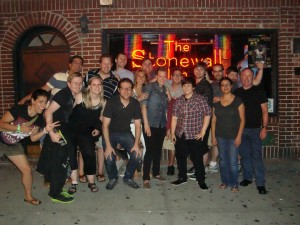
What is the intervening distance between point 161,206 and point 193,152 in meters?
1.07

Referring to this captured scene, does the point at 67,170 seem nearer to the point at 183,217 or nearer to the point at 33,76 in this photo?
the point at 183,217

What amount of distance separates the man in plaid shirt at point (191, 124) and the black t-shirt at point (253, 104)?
0.59m

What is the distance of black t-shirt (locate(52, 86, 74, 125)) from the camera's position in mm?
4613

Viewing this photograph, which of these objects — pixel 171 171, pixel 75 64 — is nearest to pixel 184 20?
pixel 75 64

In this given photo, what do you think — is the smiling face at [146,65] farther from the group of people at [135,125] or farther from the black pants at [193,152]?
the black pants at [193,152]

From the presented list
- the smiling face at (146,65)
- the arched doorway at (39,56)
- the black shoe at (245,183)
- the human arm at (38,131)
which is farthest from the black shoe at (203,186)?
the arched doorway at (39,56)

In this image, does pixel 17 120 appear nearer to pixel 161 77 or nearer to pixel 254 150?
pixel 161 77

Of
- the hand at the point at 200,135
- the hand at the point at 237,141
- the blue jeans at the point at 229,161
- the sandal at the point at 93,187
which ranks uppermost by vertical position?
the hand at the point at 200,135

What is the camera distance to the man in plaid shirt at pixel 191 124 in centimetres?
506

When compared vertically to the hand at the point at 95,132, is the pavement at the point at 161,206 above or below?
below

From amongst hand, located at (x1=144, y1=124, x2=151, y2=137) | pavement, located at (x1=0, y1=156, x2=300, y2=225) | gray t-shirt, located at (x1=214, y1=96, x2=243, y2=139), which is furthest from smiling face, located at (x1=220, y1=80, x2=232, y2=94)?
pavement, located at (x1=0, y1=156, x2=300, y2=225)

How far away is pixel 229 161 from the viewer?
5082 mm

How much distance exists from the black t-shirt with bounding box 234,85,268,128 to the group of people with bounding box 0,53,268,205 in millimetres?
15

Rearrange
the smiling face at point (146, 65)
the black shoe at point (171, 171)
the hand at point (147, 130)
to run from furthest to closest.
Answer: the black shoe at point (171, 171) → the smiling face at point (146, 65) → the hand at point (147, 130)
